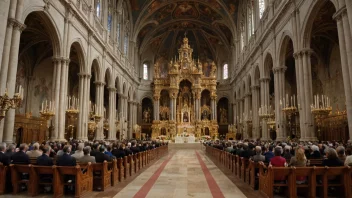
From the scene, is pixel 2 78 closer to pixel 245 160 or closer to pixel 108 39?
pixel 245 160

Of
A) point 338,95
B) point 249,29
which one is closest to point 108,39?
point 249,29

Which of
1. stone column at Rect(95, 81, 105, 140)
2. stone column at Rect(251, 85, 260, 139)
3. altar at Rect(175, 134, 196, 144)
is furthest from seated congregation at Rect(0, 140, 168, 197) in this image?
altar at Rect(175, 134, 196, 144)

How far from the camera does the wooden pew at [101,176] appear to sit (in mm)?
7164

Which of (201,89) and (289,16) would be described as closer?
(289,16)

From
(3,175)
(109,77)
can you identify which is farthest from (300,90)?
(109,77)

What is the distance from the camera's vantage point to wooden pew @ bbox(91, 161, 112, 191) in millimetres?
7164

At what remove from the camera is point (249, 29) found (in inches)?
1124

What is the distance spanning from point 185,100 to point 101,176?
107ft

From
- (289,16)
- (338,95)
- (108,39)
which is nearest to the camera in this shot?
(289,16)

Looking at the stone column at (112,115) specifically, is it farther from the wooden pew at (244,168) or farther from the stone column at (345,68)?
the stone column at (345,68)

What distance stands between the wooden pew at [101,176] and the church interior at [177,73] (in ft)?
1.92

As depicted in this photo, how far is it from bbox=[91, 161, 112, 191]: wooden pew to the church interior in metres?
0.59

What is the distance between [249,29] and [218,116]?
16.1 meters

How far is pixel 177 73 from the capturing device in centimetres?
3828
